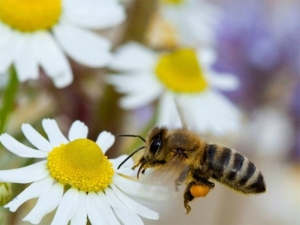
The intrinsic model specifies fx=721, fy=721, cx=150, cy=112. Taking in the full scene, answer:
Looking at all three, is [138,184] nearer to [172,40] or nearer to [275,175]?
[172,40]

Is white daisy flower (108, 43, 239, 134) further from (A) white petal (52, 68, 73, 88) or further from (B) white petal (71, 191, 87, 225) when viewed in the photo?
(B) white petal (71, 191, 87, 225)

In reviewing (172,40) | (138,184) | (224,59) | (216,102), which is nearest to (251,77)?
(224,59)

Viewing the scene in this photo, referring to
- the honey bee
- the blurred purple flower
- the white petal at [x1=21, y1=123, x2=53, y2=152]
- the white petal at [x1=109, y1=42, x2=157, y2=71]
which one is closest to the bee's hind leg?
the honey bee

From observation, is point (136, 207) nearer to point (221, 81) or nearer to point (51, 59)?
point (51, 59)

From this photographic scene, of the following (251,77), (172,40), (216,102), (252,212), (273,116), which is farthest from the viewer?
(252,212)

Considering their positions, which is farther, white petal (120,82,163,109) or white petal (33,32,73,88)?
white petal (120,82,163,109)
